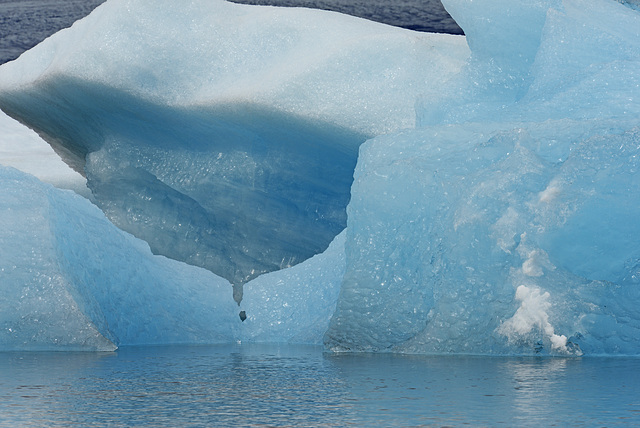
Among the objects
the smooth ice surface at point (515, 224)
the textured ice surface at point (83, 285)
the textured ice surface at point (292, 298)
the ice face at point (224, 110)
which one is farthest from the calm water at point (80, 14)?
the smooth ice surface at point (515, 224)

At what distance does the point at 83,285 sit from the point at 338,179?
1.61m

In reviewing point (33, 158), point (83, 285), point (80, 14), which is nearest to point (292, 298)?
point (83, 285)

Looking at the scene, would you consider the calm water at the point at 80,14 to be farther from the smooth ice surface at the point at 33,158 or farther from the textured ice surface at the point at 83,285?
the textured ice surface at the point at 83,285

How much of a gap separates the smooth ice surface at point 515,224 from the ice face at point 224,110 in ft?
2.95

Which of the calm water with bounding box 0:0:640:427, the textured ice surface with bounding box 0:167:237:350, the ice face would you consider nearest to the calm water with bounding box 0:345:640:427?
the calm water with bounding box 0:0:640:427

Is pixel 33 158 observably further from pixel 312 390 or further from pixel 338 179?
pixel 312 390

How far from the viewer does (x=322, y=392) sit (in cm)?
157

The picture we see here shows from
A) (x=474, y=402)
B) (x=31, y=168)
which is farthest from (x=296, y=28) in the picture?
(x=31, y=168)

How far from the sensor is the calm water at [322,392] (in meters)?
1.26

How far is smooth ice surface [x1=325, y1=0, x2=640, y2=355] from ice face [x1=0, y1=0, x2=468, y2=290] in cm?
90

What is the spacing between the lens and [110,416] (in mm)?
1287

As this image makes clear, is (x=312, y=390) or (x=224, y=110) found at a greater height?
(x=224, y=110)

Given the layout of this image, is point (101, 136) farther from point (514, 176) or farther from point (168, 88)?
point (514, 176)

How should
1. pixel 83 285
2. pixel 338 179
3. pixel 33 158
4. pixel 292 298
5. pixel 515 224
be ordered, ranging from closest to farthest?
pixel 515 224 < pixel 83 285 < pixel 292 298 < pixel 338 179 < pixel 33 158
